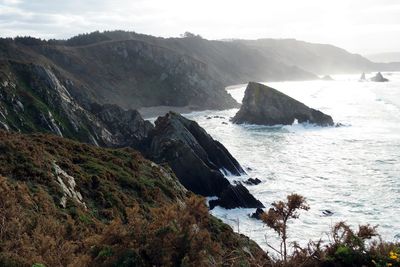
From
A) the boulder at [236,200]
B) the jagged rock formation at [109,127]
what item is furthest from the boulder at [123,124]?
→ the boulder at [236,200]

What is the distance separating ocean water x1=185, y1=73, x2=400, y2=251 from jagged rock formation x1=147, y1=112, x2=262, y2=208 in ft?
6.41

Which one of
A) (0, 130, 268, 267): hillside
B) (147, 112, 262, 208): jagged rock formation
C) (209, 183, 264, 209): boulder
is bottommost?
(209, 183, 264, 209): boulder

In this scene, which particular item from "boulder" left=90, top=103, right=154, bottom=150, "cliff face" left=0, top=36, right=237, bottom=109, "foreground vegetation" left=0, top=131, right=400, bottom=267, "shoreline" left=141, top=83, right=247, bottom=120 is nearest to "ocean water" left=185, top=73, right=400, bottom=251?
"foreground vegetation" left=0, top=131, right=400, bottom=267

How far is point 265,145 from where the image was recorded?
71375mm

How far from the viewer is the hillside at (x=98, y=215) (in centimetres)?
885

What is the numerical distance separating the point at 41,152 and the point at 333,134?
63649 mm

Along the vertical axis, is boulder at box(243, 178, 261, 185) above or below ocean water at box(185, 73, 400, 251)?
below

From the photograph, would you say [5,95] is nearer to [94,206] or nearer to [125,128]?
[125,128]

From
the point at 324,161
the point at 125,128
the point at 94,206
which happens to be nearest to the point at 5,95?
the point at 125,128

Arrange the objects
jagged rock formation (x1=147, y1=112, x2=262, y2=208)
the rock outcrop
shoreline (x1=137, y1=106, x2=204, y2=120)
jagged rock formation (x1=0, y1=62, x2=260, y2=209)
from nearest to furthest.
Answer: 1. jagged rock formation (x1=147, y1=112, x2=262, y2=208)
2. jagged rock formation (x1=0, y1=62, x2=260, y2=209)
3. the rock outcrop
4. shoreline (x1=137, y1=106, x2=204, y2=120)

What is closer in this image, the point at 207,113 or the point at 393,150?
the point at 393,150

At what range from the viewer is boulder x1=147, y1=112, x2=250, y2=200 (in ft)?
145

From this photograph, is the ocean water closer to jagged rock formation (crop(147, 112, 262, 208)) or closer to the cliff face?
jagged rock formation (crop(147, 112, 262, 208))

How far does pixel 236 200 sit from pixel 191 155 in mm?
8104
